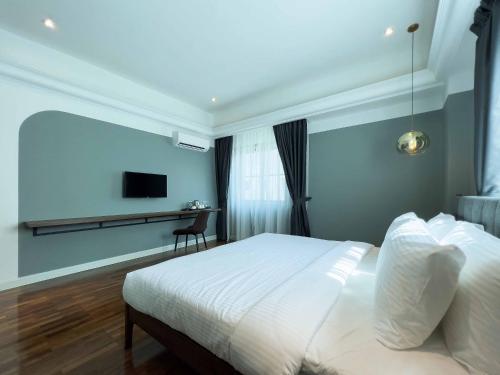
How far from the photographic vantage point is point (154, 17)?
86.5 inches

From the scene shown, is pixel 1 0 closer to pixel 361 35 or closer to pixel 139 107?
pixel 139 107

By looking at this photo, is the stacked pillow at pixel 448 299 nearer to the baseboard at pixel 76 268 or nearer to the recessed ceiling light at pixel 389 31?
the recessed ceiling light at pixel 389 31

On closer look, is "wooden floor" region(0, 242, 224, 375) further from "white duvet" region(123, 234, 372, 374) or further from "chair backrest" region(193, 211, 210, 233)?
"chair backrest" region(193, 211, 210, 233)

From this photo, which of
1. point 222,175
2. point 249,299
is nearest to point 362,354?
point 249,299

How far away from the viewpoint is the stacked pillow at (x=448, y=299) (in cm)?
67

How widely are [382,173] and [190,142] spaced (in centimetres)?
343

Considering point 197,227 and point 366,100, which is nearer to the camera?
point 366,100

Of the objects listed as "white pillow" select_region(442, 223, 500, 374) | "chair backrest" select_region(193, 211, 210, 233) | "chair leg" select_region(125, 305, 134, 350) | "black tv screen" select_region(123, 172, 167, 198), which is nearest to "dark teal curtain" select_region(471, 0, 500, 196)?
"white pillow" select_region(442, 223, 500, 374)

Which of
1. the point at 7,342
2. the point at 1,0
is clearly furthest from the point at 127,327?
the point at 1,0

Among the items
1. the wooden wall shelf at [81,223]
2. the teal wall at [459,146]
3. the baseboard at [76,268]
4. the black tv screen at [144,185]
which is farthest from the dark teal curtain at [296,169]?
the baseboard at [76,268]

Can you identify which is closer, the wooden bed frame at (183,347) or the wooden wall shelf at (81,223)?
the wooden bed frame at (183,347)

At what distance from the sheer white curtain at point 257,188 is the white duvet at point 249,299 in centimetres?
218

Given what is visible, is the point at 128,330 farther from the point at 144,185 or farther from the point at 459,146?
the point at 459,146

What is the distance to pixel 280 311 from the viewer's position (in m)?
0.99
